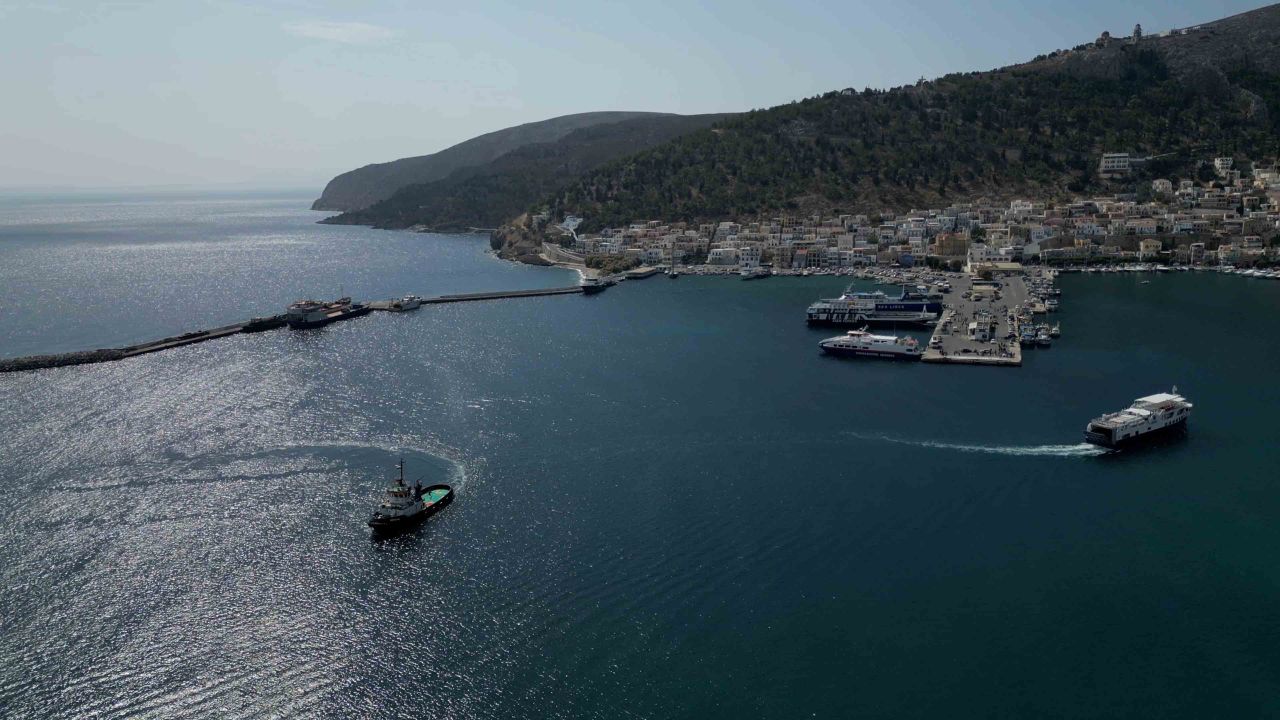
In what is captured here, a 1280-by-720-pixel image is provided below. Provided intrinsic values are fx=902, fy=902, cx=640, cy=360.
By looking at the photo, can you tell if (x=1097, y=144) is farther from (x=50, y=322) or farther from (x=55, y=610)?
(x=55, y=610)

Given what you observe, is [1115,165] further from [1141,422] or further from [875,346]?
[1141,422]

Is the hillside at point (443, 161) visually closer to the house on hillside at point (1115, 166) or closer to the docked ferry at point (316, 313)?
the house on hillside at point (1115, 166)

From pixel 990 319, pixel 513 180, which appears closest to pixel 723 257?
pixel 990 319

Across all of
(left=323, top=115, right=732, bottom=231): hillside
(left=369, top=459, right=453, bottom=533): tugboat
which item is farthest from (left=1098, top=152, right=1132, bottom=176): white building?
(left=369, top=459, right=453, bottom=533): tugboat

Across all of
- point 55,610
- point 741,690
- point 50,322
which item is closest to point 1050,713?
point 741,690

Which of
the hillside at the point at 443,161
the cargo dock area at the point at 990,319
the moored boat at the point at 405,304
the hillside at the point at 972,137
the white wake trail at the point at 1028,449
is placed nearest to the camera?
the white wake trail at the point at 1028,449

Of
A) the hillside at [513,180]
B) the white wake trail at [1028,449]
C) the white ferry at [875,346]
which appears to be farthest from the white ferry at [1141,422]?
the hillside at [513,180]
